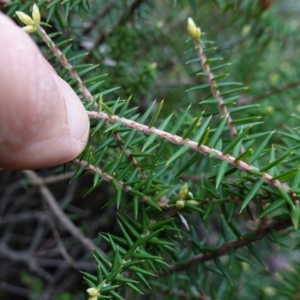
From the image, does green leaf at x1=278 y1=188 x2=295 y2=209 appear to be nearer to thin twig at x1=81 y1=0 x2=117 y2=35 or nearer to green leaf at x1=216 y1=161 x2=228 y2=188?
green leaf at x1=216 y1=161 x2=228 y2=188

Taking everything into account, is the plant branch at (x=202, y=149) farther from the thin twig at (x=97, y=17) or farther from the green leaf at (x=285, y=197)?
the thin twig at (x=97, y=17)

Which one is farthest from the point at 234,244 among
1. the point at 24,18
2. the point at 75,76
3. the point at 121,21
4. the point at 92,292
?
the point at 121,21

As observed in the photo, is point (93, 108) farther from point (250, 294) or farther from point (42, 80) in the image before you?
point (250, 294)

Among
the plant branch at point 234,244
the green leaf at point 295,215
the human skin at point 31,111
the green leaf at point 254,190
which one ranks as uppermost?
the human skin at point 31,111

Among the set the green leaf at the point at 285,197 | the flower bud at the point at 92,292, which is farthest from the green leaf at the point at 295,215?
the flower bud at the point at 92,292

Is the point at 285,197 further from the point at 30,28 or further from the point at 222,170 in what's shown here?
the point at 30,28

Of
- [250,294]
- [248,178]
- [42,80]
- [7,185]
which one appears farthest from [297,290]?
[7,185]
